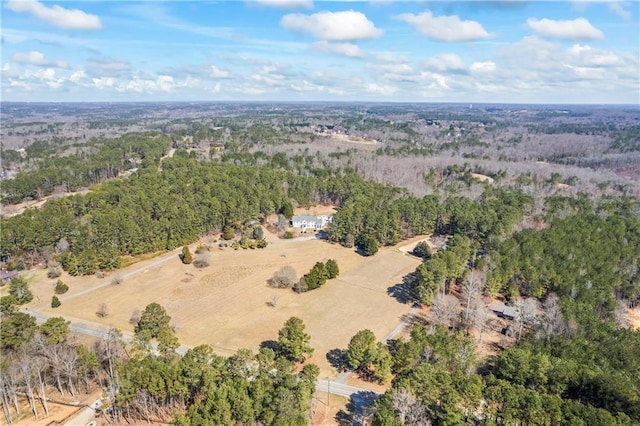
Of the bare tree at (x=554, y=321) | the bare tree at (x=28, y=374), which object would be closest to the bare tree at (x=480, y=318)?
the bare tree at (x=554, y=321)

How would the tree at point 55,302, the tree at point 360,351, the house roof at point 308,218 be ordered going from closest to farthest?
the tree at point 360,351
the tree at point 55,302
the house roof at point 308,218

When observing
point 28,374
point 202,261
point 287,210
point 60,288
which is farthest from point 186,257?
point 28,374

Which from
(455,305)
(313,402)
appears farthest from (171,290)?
(455,305)

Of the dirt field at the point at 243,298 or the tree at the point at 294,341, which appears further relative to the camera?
the dirt field at the point at 243,298

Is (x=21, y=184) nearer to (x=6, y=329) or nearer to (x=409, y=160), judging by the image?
(x=6, y=329)

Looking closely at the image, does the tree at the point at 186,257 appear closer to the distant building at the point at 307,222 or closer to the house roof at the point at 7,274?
the house roof at the point at 7,274

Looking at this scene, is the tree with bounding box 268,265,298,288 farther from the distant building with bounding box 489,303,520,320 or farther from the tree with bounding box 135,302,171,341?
the distant building with bounding box 489,303,520,320

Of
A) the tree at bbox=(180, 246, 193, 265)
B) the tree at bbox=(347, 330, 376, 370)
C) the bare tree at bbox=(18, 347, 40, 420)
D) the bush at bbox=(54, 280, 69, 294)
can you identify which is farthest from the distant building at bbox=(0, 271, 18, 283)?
the tree at bbox=(347, 330, 376, 370)
